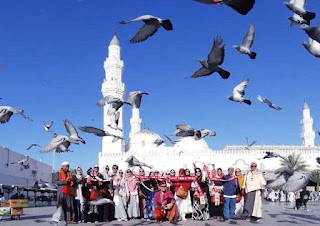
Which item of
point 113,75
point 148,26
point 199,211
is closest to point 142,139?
point 113,75

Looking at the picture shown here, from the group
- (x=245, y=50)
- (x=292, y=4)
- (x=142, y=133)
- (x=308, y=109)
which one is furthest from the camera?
(x=308, y=109)

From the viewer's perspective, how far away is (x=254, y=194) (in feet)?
31.9

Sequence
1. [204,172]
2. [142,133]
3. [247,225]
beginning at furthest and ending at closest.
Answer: [142,133] → [204,172] → [247,225]

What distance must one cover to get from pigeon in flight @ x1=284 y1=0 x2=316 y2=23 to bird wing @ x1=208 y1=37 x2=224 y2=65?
1.13 m

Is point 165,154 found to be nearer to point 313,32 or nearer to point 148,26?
point 148,26

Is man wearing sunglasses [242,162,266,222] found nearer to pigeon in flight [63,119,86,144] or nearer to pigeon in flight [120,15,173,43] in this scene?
pigeon in flight [63,119,86,144]

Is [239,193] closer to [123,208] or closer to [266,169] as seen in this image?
[123,208]

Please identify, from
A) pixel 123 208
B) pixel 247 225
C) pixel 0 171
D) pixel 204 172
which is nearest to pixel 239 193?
pixel 204 172

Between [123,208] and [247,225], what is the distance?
3.36 m

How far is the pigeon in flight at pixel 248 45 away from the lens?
7176mm

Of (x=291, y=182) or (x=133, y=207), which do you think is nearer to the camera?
(x=291, y=182)

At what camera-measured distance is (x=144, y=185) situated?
10.9 metres

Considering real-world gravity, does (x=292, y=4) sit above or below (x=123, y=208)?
above

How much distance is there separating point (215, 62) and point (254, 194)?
13.9 ft
